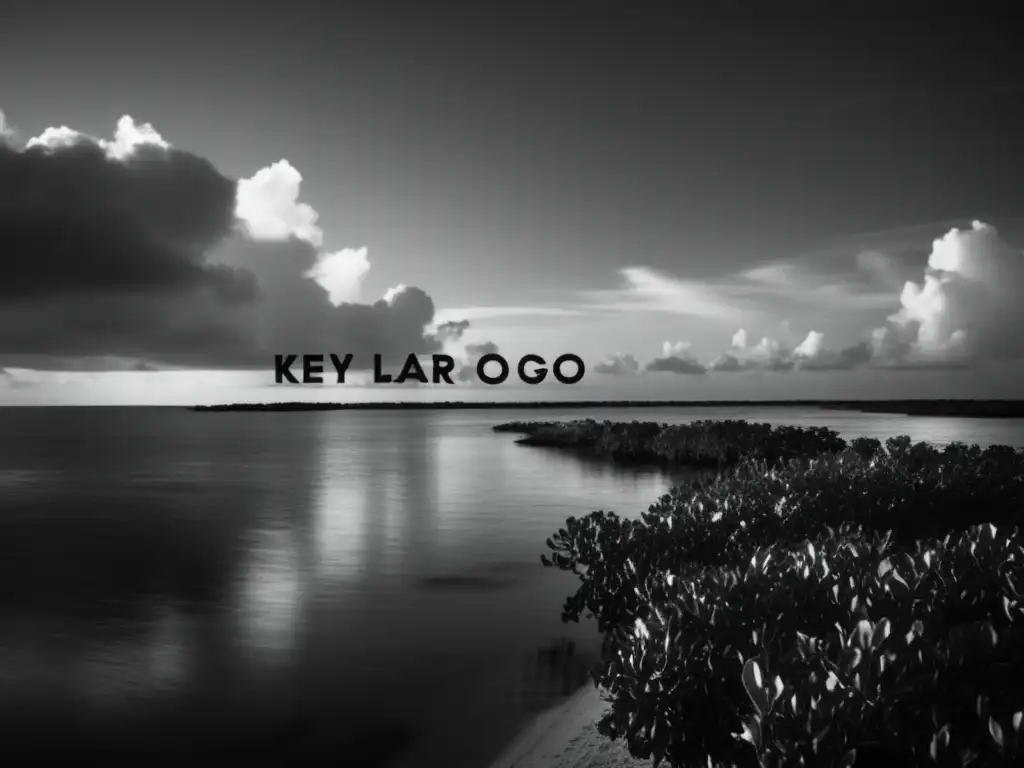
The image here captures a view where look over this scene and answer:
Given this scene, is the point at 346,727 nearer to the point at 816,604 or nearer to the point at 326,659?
the point at 326,659

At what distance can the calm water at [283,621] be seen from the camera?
10133mm

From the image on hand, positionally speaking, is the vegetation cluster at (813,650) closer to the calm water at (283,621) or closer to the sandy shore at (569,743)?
the sandy shore at (569,743)

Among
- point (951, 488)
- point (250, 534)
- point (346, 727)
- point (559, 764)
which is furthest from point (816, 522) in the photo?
point (250, 534)

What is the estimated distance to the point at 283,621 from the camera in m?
15.6

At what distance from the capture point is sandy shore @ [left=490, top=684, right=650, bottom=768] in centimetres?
761

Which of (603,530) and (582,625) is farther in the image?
(582,625)

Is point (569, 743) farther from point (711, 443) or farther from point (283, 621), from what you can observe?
point (711, 443)

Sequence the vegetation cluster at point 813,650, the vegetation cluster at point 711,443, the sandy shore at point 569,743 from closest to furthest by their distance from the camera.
A: the vegetation cluster at point 813,650 < the sandy shore at point 569,743 < the vegetation cluster at point 711,443

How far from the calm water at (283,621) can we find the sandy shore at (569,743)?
0.44 meters

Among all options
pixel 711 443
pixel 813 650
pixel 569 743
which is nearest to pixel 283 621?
pixel 569 743

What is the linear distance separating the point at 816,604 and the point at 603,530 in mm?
5415

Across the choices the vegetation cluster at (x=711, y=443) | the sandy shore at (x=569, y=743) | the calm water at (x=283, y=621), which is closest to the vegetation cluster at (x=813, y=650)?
the sandy shore at (x=569, y=743)

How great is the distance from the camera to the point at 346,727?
10.1m

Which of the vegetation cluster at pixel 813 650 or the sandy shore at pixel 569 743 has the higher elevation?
the vegetation cluster at pixel 813 650
